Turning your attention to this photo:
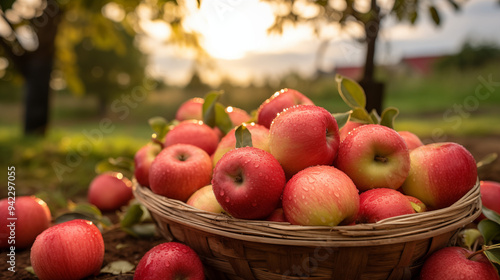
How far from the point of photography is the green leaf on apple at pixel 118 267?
170 cm

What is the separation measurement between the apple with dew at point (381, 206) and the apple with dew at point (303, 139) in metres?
0.20

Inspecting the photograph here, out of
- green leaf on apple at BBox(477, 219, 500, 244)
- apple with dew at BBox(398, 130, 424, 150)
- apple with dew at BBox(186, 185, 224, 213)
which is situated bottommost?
green leaf on apple at BBox(477, 219, 500, 244)

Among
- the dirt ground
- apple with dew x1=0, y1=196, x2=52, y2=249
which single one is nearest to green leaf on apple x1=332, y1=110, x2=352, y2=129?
the dirt ground

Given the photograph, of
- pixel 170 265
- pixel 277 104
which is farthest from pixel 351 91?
pixel 170 265

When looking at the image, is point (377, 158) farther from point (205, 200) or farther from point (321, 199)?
point (205, 200)

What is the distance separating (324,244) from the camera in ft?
3.95

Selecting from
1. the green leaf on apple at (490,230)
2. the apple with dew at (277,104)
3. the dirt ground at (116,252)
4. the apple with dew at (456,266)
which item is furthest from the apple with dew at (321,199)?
the dirt ground at (116,252)

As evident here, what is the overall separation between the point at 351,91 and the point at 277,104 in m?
0.34

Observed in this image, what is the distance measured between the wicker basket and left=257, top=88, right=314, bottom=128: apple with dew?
0.60m

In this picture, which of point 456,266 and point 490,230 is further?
point 490,230

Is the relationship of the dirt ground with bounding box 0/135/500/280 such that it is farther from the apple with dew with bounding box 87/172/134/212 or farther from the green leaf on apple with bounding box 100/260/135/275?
the apple with dew with bounding box 87/172/134/212

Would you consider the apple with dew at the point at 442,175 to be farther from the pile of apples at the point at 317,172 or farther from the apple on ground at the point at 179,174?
the apple on ground at the point at 179,174

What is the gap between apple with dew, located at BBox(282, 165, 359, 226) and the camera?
4.12 feet

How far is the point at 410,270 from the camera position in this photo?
4.68 feet
